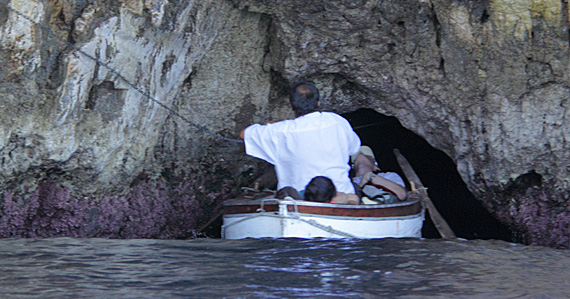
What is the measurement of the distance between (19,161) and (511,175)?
16.3 feet

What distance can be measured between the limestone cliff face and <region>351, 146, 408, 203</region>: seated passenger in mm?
824

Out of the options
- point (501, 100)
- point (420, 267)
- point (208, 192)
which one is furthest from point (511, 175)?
point (208, 192)

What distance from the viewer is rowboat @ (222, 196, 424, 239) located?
18.0 ft

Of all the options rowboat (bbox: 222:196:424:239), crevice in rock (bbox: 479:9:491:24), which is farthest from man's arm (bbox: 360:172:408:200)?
crevice in rock (bbox: 479:9:491:24)

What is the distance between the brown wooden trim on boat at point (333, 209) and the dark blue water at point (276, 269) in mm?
258

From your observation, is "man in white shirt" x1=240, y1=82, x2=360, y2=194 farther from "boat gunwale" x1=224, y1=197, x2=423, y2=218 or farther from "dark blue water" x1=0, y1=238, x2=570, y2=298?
"dark blue water" x1=0, y1=238, x2=570, y2=298

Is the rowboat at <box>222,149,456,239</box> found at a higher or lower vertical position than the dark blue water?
higher

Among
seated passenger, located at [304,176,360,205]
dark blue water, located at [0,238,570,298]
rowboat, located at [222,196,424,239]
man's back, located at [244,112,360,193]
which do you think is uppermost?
man's back, located at [244,112,360,193]

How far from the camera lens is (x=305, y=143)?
19.0 ft

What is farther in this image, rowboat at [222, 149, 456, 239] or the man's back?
the man's back

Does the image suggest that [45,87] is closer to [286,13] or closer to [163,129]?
[163,129]

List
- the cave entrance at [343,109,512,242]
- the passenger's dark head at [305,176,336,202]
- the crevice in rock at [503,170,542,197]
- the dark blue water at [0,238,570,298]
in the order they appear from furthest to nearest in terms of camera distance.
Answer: the cave entrance at [343,109,512,242], the crevice in rock at [503,170,542,197], the passenger's dark head at [305,176,336,202], the dark blue water at [0,238,570,298]

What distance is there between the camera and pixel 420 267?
4.67 m

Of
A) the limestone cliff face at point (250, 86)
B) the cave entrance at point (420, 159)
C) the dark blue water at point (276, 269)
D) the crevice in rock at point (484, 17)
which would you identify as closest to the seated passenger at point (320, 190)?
the dark blue water at point (276, 269)
